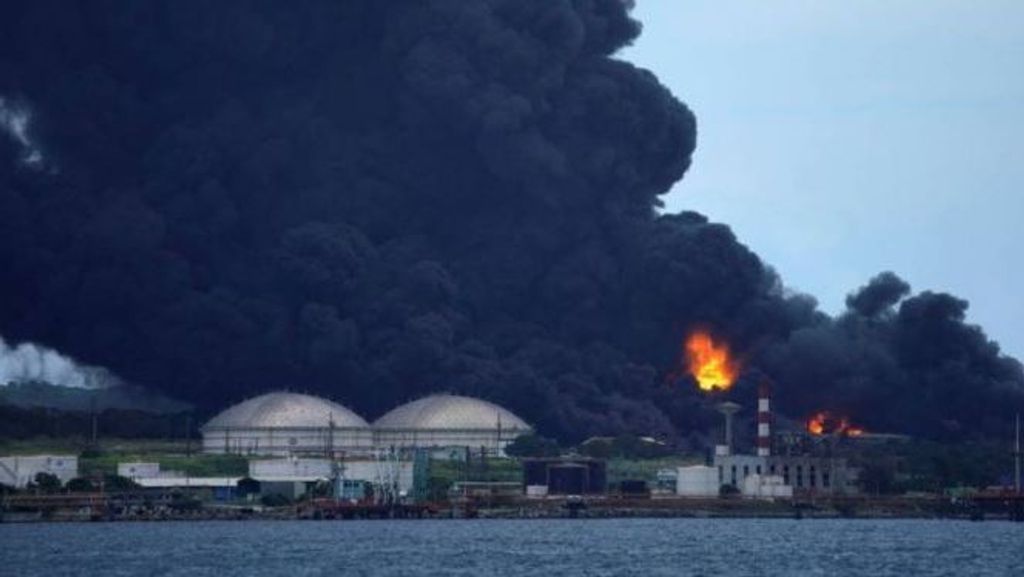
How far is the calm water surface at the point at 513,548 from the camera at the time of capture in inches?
5748

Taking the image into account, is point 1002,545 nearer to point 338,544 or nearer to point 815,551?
point 815,551

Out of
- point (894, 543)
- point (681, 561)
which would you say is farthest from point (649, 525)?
point (681, 561)

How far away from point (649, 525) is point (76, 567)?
52864 millimetres

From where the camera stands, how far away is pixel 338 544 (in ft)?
544

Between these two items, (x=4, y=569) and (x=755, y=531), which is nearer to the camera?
(x=4, y=569)

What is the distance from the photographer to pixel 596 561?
151 m

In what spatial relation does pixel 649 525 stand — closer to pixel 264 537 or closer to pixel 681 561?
pixel 264 537

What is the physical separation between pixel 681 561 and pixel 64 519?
176 ft

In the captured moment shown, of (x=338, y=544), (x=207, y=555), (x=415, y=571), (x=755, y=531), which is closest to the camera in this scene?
(x=415, y=571)

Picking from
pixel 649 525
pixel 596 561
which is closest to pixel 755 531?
pixel 649 525

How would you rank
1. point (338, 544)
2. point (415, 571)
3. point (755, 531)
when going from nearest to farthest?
point (415, 571) → point (338, 544) → point (755, 531)

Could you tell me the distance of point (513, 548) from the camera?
16225 centimetres

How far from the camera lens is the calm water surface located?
146000mm

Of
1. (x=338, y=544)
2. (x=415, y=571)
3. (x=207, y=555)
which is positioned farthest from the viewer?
(x=338, y=544)
